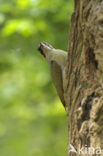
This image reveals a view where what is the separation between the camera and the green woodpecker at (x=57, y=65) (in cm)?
406

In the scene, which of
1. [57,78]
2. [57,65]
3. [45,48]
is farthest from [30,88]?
[57,78]

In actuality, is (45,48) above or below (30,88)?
below

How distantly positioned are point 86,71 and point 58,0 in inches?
180

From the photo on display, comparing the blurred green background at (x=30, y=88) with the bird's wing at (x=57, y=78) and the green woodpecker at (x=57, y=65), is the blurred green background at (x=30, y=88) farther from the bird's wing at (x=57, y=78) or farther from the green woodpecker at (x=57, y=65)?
the bird's wing at (x=57, y=78)

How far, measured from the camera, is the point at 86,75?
3.28 m

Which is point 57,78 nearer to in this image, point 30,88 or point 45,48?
point 45,48

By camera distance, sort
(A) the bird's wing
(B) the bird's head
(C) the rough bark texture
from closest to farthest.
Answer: (C) the rough bark texture
(A) the bird's wing
(B) the bird's head

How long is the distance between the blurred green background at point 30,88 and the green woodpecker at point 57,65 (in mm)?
2989

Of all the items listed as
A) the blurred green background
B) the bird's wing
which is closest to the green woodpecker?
the bird's wing

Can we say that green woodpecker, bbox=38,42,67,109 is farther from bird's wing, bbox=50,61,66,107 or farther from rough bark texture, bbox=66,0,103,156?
rough bark texture, bbox=66,0,103,156

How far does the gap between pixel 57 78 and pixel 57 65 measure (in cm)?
18

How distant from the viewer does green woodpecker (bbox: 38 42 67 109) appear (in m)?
4.06

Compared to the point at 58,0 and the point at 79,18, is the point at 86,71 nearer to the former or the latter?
the point at 79,18

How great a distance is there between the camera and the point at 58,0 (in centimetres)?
762
